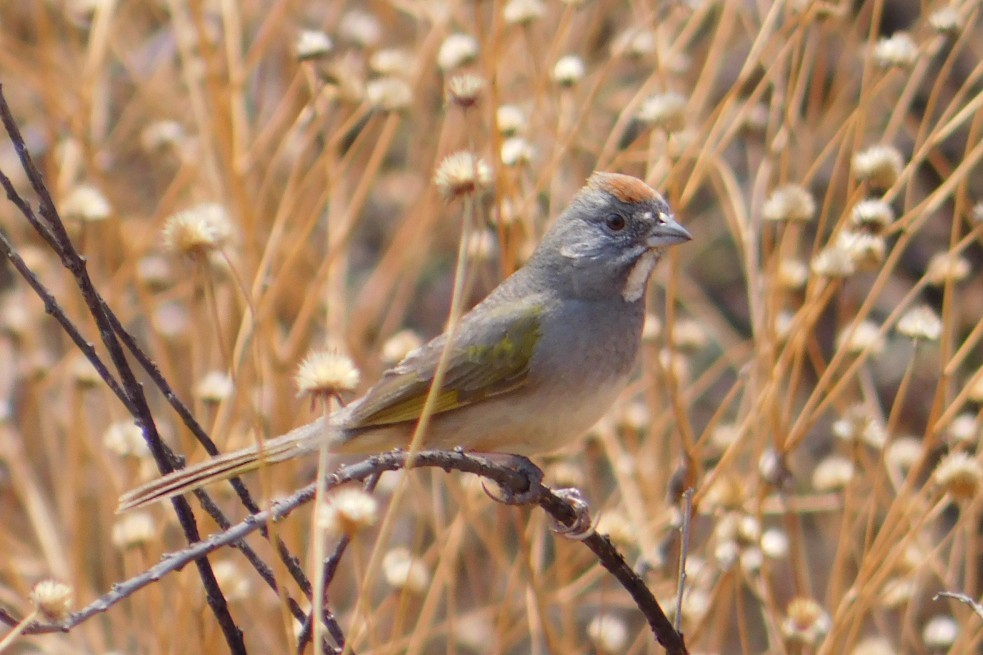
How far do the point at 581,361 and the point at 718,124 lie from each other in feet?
2.20

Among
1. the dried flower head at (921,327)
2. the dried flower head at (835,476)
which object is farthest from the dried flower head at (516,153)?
the dried flower head at (835,476)

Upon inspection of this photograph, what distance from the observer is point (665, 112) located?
2.81 m

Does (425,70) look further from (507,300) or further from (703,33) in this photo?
(703,33)

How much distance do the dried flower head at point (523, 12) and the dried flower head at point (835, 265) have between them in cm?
101

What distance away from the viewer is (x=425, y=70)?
4.09 metres

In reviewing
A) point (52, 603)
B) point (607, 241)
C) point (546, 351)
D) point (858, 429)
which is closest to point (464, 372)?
point (546, 351)

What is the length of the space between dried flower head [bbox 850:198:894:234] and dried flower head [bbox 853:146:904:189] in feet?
0.19

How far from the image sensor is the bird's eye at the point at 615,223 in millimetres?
3262

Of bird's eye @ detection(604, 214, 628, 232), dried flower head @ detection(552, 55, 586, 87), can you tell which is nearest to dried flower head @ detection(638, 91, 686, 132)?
dried flower head @ detection(552, 55, 586, 87)

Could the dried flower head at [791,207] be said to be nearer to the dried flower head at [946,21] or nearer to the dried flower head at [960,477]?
the dried flower head at [946,21]

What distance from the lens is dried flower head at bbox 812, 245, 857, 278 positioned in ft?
8.47

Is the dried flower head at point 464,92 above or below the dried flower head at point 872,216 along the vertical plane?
above

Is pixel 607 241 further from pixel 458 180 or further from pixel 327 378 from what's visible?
pixel 327 378

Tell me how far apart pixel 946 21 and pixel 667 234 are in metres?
0.81
